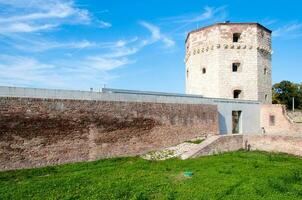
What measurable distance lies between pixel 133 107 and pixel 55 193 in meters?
6.53

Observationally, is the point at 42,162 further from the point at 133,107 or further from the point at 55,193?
the point at 133,107

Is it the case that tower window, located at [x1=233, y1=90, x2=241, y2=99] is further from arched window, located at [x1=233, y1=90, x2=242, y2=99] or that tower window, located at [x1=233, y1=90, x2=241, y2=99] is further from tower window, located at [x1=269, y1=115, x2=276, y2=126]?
tower window, located at [x1=269, y1=115, x2=276, y2=126]

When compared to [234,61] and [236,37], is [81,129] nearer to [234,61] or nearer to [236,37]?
[234,61]

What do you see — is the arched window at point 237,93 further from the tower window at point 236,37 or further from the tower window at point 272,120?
the tower window at point 236,37

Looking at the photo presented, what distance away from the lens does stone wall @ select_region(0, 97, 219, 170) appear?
1015cm

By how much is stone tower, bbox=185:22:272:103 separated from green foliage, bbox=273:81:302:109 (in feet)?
50.8

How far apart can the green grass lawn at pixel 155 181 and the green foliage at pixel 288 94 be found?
27.7 metres

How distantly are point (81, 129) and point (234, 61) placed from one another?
14.5 m

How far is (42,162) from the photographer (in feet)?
35.3

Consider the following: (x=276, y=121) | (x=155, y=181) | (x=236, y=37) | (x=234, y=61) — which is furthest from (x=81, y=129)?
(x=236, y=37)

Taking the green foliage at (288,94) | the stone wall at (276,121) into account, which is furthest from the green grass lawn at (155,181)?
the green foliage at (288,94)

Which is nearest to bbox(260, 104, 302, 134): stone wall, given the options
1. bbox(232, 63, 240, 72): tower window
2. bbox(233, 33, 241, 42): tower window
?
bbox(232, 63, 240, 72): tower window

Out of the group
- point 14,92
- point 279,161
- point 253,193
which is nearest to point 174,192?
point 253,193

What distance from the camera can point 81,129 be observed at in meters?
11.9
